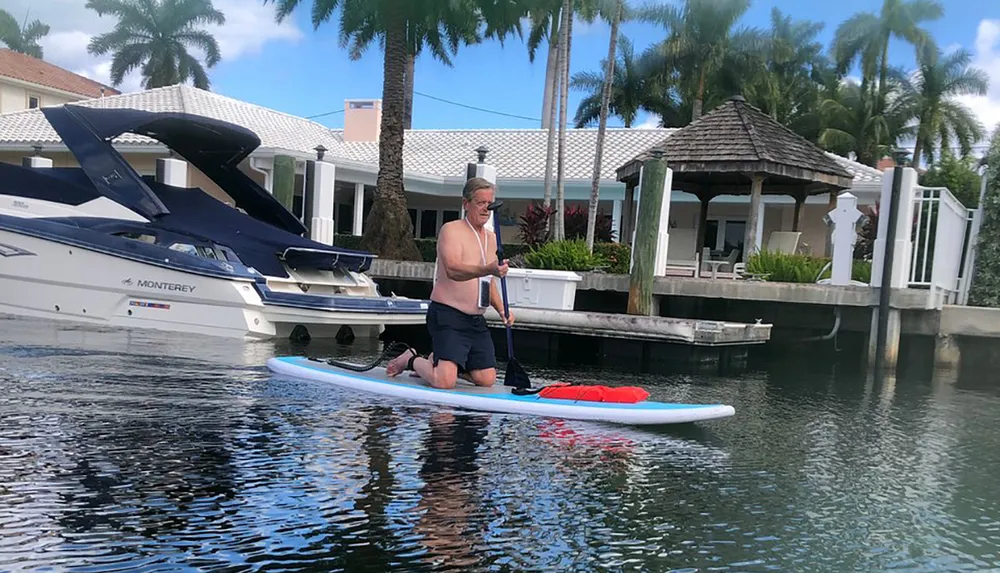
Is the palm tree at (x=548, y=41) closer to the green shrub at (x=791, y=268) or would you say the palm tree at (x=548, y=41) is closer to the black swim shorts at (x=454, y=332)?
the green shrub at (x=791, y=268)

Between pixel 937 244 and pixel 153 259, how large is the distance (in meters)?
10.7

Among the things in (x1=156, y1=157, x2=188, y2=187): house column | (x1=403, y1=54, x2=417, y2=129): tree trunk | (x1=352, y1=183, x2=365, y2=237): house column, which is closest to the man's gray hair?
(x1=156, y1=157, x2=188, y2=187): house column

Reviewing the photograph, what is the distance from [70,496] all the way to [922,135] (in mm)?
44819

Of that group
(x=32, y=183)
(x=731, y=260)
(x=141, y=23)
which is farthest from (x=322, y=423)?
(x=141, y=23)

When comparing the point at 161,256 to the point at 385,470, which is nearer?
the point at 385,470

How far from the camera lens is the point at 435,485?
5.20 metres

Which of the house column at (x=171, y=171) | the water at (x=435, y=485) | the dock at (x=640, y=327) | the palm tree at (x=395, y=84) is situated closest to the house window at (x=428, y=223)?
the palm tree at (x=395, y=84)

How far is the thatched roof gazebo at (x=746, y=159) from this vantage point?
1641 centimetres

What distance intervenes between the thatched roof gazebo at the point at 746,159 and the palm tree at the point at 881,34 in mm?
Answer: 28250

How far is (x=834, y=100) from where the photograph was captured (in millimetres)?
42812

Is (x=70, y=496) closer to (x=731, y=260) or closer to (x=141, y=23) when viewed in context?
(x=731, y=260)

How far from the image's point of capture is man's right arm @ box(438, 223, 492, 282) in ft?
22.6

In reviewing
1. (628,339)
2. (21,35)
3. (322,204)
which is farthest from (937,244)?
(21,35)

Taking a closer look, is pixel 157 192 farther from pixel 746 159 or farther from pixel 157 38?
pixel 157 38
